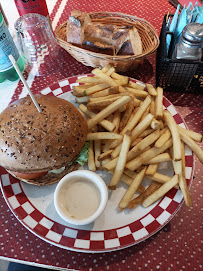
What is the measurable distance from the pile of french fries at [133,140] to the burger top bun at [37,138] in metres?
0.24

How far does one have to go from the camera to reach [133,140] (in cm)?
161

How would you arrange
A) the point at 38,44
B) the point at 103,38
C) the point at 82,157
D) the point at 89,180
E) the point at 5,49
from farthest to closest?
1. the point at 38,44
2. the point at 103,38
3. the point at 5,49
4. the point at 82,157
5. the point at 89,180

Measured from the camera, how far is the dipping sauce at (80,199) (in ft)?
4.56

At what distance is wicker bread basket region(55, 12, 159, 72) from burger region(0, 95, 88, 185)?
716 mm

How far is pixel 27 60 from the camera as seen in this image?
236 cm

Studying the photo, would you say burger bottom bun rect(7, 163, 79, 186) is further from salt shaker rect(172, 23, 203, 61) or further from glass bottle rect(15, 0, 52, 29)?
glass bottle rect(15, 0, 52, 29)

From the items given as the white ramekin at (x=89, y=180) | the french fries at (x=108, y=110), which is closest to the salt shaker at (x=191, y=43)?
the french fries at (x=108, y=110)

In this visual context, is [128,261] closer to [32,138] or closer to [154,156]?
[154,156]

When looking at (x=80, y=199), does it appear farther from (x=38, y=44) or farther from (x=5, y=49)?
(x=38, y=44)

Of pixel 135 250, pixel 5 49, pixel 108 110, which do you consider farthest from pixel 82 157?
pixel 5 49

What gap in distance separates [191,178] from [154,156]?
13.0 inches

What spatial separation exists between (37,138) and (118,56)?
110 centimetres

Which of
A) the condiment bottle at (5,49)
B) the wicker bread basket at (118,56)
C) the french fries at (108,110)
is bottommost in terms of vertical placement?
the french fries at (108,110)

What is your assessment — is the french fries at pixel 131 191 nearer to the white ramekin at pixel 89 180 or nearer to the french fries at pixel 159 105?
the white ramekin at pixel 89 180
